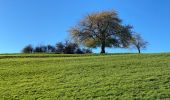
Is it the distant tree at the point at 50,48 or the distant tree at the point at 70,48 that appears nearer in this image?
the distant tree at the point at 70,48

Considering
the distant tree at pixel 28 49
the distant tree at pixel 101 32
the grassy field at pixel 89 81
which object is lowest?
the grassy field at pixel 89 81

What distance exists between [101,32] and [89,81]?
5677cm

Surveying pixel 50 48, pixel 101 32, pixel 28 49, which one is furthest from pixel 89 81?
pixel 101 32

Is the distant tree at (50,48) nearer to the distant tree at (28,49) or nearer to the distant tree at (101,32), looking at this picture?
the distant tree at (28,49)

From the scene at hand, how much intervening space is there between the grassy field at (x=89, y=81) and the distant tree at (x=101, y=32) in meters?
48.4

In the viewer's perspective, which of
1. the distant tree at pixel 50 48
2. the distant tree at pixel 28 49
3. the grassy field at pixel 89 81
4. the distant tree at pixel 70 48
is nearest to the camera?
the grassy field at pixel 89 81

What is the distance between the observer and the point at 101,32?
80500 mm

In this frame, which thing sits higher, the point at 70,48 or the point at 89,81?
the point at 70,48

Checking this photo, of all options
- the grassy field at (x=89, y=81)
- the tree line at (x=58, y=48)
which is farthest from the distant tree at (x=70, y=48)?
the grassy field at (x=89, y=81)

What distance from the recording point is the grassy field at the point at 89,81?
68.1ft

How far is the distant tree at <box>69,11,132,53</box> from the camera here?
80.2m

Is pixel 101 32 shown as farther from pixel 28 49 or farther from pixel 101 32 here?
pixel 28 49

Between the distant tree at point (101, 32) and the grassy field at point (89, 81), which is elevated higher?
the distant tree at point (101, 32)

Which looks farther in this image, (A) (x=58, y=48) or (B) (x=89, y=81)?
(A) (x=58, y=48)
